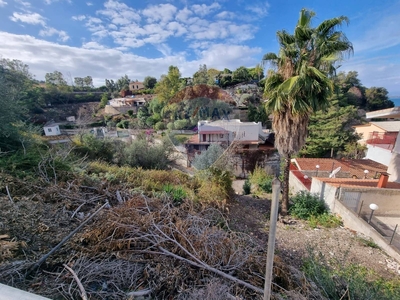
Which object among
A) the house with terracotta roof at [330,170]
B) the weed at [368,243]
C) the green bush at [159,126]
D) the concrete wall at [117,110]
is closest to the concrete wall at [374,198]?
the weed at [368,243]

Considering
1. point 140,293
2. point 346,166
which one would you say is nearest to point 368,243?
point 140,293

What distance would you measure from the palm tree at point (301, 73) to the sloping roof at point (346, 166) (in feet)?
26.2

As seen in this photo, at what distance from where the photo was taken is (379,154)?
42.7ft

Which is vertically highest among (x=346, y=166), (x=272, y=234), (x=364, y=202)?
(x=272, y=234)

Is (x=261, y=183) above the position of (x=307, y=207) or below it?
below

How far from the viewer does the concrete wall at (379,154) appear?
12.2 m

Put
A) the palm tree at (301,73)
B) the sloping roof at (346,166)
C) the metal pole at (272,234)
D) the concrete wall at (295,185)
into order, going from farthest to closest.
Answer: the sloping roof at (346,166) < the concrete wall at (295,185) < the palm tree at (301,73) < the metal pole at (272,234)

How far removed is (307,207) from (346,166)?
8285 millimetres

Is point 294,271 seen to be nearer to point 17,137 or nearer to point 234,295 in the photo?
point 234,295

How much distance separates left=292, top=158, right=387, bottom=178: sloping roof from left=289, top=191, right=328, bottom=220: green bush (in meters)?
5.95

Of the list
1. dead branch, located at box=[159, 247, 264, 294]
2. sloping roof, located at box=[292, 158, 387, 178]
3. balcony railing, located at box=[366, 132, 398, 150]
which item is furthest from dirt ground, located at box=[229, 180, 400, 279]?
balcony railing, located at box=[366, 132, 398, 150]

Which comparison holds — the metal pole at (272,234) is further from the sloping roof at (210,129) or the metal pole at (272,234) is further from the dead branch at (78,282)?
the sloping roof at (210,129)

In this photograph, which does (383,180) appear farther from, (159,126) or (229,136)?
(159,126)

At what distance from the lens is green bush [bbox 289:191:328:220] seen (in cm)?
724
